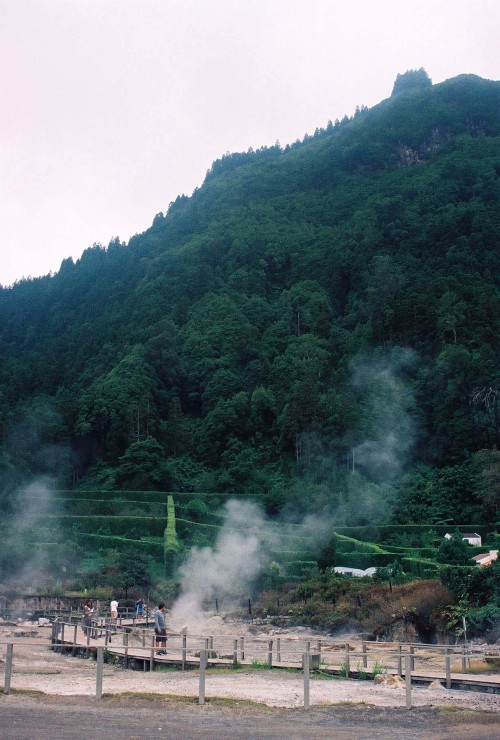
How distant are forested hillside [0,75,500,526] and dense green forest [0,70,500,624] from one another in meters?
0.25

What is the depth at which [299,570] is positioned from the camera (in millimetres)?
43844

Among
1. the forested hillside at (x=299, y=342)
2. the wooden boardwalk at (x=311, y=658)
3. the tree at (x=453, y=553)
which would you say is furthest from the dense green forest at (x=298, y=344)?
the wooden boardwalk at (x=311, y=658)

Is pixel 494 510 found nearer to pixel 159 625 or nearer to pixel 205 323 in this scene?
pixel 159 625

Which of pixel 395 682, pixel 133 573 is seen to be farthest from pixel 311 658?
pixel 133 573

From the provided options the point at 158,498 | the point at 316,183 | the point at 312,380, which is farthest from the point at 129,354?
the point at 316,183

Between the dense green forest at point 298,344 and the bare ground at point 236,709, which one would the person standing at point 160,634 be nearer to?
the bare ground at point 236,709

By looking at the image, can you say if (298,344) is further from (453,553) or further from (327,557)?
(453,553)

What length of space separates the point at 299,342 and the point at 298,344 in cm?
58

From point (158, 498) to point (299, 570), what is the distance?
24.4m

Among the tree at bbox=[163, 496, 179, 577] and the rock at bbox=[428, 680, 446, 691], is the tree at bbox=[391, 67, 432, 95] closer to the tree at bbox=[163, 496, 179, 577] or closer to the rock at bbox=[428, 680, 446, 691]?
the tree at bbox=[163, 496, 179, 577]

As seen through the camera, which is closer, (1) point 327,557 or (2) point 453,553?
(2) point 453,553

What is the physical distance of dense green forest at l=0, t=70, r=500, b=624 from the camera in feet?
229

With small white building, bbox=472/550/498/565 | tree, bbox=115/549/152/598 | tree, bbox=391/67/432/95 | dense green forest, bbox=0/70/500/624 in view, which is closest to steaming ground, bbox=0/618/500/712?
tree, bbox=115/549/152/598

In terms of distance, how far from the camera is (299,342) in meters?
95.7
